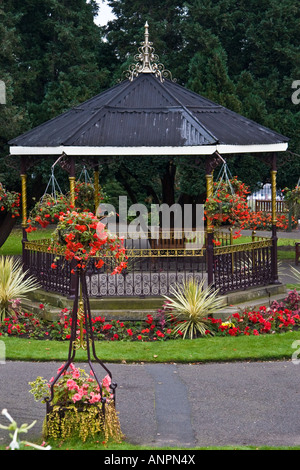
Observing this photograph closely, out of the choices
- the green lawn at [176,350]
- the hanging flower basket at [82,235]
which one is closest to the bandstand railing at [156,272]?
the green lawn at [176,350]

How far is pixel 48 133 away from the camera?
13898mm

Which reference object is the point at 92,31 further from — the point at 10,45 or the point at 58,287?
the point at 58,287

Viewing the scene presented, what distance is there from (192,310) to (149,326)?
3.06 feet

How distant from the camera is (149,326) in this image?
12.1 meters

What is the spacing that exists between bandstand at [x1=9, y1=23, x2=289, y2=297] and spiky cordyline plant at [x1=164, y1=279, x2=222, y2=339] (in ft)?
2.94

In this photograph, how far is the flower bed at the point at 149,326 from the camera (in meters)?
11.7

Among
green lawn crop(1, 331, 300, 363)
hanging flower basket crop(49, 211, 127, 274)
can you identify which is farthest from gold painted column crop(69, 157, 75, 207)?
hanging flower basket crop(49, 211, 127, 274)

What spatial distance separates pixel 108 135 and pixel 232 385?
574 cm

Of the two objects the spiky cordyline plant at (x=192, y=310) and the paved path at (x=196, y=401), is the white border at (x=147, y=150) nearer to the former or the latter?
the spiky cordyline plant at (x=192, y=310)

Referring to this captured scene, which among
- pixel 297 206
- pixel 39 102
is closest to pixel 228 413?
A: pixel 297 206

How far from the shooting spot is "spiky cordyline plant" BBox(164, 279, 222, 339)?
1165 centimetres

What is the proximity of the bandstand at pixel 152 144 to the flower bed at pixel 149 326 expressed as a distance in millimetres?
786

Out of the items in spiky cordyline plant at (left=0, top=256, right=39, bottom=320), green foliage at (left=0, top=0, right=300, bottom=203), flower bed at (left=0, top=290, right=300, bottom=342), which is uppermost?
green foliage at (left=0, top=0, right=300, bottom=203)

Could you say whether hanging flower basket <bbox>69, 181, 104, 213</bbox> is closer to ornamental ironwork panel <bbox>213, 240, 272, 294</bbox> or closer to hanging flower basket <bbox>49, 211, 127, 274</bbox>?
ornamental ironwork panel <bbox>213, 240, 272, 294</bbox>
